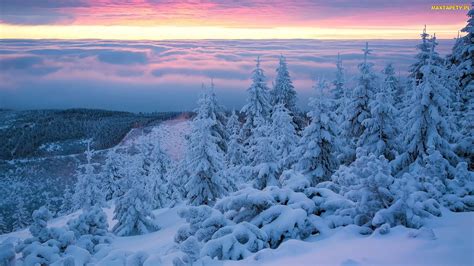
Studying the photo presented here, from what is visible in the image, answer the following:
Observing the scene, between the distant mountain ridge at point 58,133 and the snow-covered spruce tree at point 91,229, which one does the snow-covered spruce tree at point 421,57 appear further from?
the distant mountain ridge at point 58,133

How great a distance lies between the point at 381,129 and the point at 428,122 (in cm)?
261

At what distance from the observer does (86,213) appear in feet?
40.0

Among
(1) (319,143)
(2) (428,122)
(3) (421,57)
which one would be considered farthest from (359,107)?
(3) (421,57)

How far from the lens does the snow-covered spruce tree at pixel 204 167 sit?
75.2 feet

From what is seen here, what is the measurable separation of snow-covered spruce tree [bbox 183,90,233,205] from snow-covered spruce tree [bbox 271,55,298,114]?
13.5m

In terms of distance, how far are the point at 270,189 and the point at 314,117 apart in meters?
11.0

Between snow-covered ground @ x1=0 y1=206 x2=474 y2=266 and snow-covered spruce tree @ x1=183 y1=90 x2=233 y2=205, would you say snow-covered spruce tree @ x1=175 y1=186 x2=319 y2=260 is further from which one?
snow-covered spruce tree @ x1=183 y1=90 x2=233 y2=205

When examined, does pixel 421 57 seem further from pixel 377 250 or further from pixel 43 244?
pixel 43 244

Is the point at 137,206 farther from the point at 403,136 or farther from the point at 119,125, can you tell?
the point at 119,125

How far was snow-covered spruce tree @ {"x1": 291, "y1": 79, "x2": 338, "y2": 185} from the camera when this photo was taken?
21.0 meters

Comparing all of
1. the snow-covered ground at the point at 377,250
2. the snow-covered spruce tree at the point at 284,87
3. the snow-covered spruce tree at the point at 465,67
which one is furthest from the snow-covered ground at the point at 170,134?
the snow-covered ground at the point at 377,250

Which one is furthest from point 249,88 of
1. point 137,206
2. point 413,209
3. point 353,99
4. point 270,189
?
point 413,209

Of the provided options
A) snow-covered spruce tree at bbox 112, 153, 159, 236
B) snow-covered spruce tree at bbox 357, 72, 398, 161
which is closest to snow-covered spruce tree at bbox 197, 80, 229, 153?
snow-covered spruce tree at bbox 112, 153, 159, 236

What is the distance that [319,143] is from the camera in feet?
70.7
